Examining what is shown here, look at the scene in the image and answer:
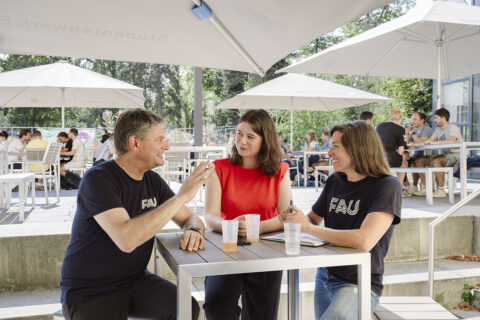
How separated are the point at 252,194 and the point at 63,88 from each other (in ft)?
23.6

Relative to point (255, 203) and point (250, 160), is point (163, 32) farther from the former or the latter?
point (255, 203)

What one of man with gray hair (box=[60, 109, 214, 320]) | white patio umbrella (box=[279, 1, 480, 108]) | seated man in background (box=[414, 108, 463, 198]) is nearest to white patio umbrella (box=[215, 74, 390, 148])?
Result: white patio umbrella (box=[279, 1, 480, 108])

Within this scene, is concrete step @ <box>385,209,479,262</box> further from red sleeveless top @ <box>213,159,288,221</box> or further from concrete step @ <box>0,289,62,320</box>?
concrete step @ <box>0,289,62,320</box>

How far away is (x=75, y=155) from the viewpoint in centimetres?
902

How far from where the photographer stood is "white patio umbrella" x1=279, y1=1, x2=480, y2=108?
6.29m

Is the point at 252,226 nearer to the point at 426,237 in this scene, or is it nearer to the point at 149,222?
the point at 149,222

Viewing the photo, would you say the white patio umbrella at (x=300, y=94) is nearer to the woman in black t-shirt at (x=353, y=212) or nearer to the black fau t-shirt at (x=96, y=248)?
the woman in black t-shirt at (x=353, y=212)

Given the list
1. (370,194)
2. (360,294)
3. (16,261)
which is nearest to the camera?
(360,294)

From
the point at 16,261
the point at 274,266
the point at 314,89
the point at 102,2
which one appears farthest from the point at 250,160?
the point at 314,89

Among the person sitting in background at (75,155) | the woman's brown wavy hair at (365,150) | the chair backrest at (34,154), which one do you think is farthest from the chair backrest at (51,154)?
the woman's brown wavy hair at (365,150)

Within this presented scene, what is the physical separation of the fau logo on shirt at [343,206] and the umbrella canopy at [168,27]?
1158 mm

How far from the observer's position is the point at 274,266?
1.70 metres

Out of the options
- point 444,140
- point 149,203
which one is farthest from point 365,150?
point 444,140

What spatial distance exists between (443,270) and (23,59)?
27080 mm
